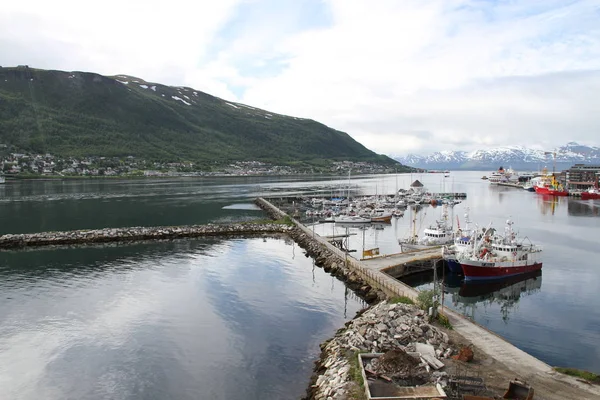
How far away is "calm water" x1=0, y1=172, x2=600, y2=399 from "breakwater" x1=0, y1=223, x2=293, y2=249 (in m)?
4.10

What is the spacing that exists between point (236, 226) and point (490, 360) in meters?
46.9

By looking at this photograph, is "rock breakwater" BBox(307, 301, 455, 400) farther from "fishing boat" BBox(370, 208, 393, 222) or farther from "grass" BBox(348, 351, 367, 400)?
Result: "fishing boat" BBox(370, 208, 393, 222)

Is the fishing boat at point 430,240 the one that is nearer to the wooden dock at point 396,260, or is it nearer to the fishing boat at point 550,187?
the wooden dock at point 396,260

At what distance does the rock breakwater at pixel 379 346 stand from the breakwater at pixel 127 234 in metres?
38.6

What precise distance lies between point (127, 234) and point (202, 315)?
31.6m

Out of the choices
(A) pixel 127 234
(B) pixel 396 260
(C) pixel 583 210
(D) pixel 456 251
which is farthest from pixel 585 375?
(C) pixel 583 210

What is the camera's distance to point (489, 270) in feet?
130

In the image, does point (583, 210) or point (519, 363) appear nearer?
point (519, 363)

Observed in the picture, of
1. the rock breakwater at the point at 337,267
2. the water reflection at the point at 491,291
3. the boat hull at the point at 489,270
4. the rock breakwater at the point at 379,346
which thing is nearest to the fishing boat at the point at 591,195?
the water reflection at the point at 491,291

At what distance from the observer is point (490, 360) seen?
18672 mm

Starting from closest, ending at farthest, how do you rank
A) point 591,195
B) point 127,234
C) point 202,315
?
point 202,315 → point 127,234 → point 591,195

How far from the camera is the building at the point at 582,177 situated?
490 feet

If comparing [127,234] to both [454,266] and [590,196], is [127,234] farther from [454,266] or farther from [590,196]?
[590,196]

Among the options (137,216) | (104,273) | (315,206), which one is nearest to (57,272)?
(104,273)
